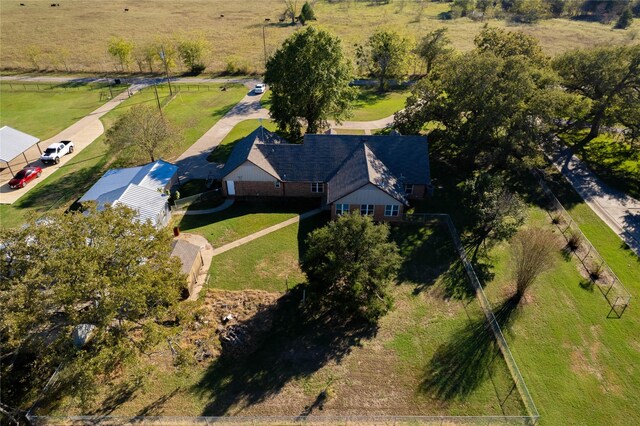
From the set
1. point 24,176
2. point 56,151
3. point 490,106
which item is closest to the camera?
point 490,106

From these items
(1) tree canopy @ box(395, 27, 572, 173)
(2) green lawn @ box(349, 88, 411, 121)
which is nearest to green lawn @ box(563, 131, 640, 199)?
(1) tree canopy @ box(395, 27, 572, 173)

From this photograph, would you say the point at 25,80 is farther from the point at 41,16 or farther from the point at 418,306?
the point at 418,306

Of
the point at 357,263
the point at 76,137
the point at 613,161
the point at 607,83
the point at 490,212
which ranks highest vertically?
the point at 607,83

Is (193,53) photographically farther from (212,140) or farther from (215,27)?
(215,27)

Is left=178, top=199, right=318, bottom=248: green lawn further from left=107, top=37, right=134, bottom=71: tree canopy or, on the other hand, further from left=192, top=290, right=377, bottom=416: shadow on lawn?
left=107, top=37, right=134, bottom=71: tree canopy

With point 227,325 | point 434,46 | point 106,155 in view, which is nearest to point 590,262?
point 227,325

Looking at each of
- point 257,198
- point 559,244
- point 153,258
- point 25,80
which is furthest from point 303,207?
point 25,80
